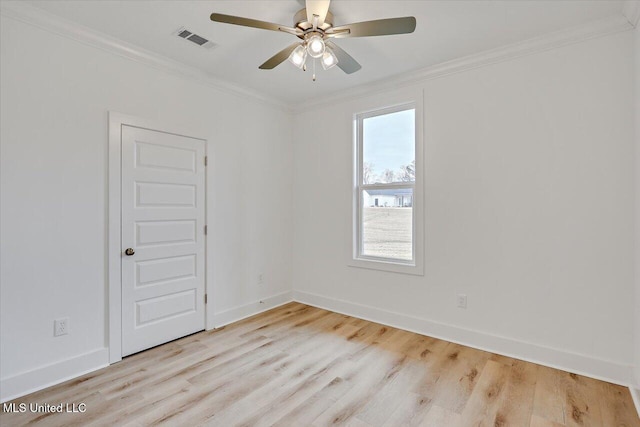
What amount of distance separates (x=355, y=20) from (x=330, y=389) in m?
2.67

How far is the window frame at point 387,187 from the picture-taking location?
3.21m

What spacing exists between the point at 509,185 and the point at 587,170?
52cm

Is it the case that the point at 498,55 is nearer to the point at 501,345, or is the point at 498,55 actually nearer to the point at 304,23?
the point at 304,23

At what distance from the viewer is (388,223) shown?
3.54 m

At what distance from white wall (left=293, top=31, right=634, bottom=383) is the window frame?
0.27ft

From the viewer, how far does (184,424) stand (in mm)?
1866

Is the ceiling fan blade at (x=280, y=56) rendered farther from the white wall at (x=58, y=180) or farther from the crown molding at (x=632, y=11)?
the crown molding at (x=632, y=11)

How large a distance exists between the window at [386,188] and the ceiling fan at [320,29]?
124 cm

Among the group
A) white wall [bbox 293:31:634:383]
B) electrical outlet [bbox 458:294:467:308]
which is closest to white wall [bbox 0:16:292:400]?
white wall [bbox 293:31:634:383]

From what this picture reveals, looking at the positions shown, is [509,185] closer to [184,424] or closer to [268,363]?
[268,363]

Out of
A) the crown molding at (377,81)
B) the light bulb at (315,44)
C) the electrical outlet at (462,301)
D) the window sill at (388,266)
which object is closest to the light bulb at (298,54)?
the light bulb at (315,44)

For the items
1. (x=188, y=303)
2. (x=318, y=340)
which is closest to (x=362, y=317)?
(x=318, y=340)

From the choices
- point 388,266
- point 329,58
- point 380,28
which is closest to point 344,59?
point 329,58

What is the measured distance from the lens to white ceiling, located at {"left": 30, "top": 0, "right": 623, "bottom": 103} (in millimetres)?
2145
